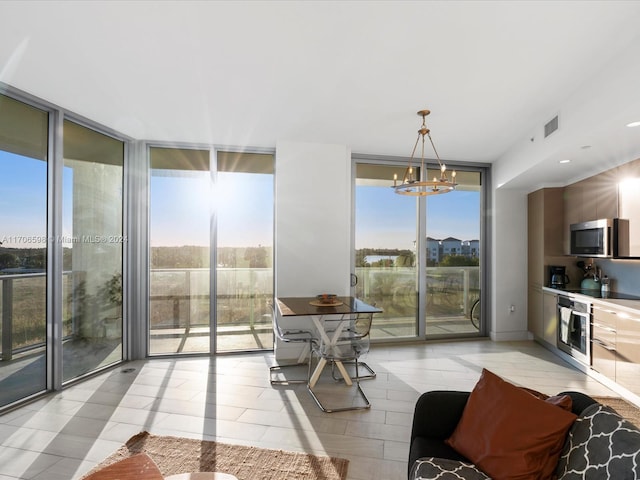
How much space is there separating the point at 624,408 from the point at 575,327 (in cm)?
111

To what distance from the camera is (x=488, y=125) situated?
3.95 m

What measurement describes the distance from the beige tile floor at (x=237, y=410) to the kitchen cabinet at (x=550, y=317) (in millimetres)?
256

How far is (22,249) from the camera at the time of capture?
3111 mm

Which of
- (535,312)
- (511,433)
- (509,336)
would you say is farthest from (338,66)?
(509,336)

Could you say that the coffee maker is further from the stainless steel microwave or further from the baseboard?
the baseboard

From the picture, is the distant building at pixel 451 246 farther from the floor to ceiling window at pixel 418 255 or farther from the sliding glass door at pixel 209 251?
the sliding glass door at pixel 209 251

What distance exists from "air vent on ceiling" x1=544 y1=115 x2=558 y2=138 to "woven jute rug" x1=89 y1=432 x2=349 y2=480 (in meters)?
3.52

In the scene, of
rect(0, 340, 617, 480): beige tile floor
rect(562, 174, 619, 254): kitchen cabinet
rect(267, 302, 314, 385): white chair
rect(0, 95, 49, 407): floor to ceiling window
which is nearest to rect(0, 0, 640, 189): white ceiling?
rect(562, 174, 619, 254): kitchen cabinet

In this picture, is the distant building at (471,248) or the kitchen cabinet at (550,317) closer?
the kitchen cabinet at (550,317)

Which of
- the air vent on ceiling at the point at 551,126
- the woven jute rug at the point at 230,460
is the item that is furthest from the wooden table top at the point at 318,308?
the air vent on ceiling at the point at 551,126

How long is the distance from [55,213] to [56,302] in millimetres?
833

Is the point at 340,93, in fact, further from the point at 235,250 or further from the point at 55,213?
the point at 55,213

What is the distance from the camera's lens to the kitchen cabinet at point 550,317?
14.9 feet

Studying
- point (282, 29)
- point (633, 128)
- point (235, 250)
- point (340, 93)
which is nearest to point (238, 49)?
point (282, 29)
